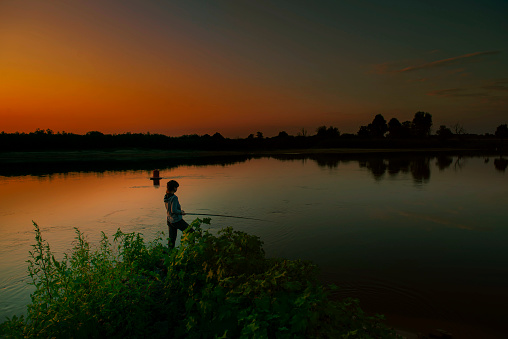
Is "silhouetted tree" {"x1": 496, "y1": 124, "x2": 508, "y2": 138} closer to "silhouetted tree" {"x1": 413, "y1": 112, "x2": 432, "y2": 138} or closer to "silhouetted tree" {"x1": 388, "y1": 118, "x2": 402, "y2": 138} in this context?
"silhouetted tree" {"x1": 413, "y1": 112, "x2": 432, "y2": 138}

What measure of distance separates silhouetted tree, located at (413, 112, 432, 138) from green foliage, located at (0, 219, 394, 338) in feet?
639

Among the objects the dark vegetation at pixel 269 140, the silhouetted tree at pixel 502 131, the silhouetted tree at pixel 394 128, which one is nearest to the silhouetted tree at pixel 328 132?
the dark vegetation at pixel 269 140

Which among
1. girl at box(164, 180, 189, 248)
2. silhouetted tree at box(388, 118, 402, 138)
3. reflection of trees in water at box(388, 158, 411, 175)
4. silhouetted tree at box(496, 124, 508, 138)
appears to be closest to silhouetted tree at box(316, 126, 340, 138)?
silhouetted tree at box(388, 118, 402, 138)

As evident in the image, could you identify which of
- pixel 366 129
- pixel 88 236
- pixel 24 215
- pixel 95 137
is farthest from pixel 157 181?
pixel 366 129

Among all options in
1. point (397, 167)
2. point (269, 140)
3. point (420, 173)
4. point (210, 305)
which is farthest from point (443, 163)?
point (269, 140)

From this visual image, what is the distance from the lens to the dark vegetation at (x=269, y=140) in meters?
107

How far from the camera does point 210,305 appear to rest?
14.4 ft

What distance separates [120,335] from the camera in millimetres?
4914

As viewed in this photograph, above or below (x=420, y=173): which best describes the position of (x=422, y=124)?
above

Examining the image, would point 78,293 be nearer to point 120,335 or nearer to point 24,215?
point 120,335

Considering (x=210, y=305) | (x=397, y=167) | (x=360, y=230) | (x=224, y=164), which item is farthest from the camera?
(x=224, y=164)

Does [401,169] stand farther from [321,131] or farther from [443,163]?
[321,131]

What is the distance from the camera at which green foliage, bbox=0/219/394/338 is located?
379 centimetres

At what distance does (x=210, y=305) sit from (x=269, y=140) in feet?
491
